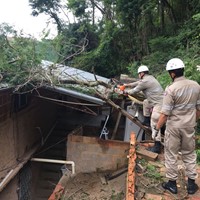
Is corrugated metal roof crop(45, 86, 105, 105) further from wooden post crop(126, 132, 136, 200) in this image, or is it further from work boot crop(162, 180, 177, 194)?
work boot crop(162, 180, 177, 194)

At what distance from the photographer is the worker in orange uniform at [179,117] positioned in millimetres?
3996

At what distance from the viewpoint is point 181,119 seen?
4.06m

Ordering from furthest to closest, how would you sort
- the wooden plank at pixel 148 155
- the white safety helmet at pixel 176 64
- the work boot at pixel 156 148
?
the work boot at pixel 156 148 < the wooden plank at pixel 148 155 < the white safety helmet at pixel 176 64

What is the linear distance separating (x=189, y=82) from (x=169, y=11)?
12.7m

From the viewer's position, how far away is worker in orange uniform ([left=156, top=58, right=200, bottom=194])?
157 inches

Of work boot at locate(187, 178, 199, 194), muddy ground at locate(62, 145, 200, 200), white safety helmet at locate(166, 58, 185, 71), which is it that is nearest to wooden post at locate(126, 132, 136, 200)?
muddy ground at locate(62, 145, 200, 200)

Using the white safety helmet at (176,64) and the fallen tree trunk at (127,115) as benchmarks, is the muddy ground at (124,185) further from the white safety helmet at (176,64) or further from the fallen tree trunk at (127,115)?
the white safety helmet at (176,64)

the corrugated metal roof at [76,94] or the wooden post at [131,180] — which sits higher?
the corrugated metal roof at [76,94]

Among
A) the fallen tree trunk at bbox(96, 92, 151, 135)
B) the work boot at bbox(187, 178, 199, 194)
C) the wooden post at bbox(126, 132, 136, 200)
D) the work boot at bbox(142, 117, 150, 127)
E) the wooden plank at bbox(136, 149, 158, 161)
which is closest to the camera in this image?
the wooden post at bbox(126, 132, 136, 200)

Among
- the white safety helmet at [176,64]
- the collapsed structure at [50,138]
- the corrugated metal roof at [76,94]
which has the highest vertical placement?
the white safety helmet at [176,64]

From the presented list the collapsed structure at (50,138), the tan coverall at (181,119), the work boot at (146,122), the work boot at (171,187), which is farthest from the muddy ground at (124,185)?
the work boot at (146,122)

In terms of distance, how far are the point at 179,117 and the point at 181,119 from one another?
0.14 feet

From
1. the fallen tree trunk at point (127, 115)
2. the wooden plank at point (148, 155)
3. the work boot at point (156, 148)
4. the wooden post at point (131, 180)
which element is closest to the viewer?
the wooden post at point (131, 180)

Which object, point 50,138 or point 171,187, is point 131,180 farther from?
point 50,138
